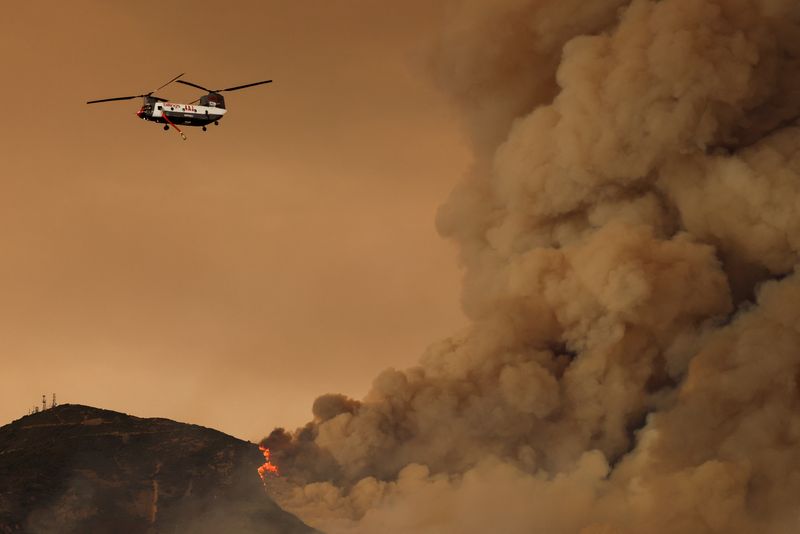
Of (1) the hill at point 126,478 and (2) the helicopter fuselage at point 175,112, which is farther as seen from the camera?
(1) the hill at point 126,478

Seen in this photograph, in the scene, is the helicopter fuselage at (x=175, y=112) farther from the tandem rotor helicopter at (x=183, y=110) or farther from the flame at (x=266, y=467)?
the flame at (x=266, y=467)

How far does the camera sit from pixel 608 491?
2655 inches

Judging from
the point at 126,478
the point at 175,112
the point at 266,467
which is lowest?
the point at 266,467

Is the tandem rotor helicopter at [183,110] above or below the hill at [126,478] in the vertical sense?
above

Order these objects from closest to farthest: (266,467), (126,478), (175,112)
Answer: (175,112)
(266,467)
(126,478)

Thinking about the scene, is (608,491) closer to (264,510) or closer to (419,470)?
(419,470)

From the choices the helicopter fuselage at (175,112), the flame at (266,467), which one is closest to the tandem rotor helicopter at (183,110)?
the helicopter fuselage at (175,112)

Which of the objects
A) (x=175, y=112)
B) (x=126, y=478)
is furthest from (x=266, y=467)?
(x=175, y=112)

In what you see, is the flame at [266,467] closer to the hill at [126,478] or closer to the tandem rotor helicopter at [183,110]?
the hill at [126,478]

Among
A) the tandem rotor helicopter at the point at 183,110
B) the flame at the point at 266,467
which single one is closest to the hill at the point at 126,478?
the flame at the point at 266,467

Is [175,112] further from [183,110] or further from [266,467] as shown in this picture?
[266,467]

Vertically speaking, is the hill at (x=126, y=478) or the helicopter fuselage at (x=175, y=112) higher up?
the helicopter fuselage at (x=175, y=112)

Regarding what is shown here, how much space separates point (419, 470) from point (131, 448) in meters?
24.6

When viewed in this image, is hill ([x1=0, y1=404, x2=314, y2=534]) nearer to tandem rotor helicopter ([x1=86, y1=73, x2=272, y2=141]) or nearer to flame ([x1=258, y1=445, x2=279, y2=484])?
flame ([x1=258, y1=445, x2=279, y2=484])
